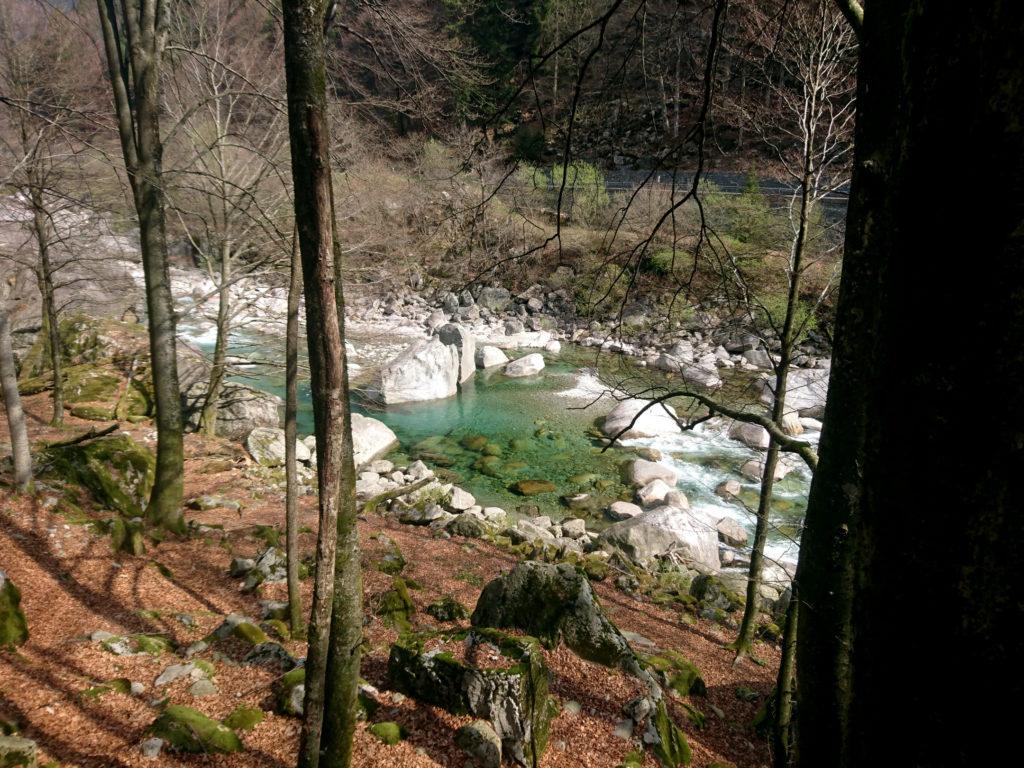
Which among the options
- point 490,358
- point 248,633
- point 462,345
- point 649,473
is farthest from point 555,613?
point 490,358

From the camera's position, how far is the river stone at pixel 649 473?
12.3 metres

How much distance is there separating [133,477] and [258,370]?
26.5 feet

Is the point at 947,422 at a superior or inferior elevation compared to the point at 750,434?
superior

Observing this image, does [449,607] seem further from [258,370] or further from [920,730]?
[258,370]

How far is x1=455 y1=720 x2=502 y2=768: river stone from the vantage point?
3.88m

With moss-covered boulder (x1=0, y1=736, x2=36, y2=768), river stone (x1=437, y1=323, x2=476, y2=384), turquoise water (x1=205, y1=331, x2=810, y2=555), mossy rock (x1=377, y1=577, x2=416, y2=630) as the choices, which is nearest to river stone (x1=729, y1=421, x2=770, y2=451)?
turquoise water (x1=205, y1=331, x2=810, y2=555)

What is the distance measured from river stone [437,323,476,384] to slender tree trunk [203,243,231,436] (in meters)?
7.07

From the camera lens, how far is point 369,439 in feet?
43.2

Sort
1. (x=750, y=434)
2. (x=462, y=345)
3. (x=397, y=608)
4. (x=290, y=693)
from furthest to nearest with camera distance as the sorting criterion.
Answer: (x=462, y=345) < (x=750, y=434) < (x=397, y=608) < (x=290, y=693)

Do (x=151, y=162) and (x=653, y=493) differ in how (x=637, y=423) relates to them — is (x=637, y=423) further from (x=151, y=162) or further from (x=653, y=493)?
(x=151, y=162)

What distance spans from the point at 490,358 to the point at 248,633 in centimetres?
1495

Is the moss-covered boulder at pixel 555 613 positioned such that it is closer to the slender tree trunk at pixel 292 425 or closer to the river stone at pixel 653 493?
the slender tree trunk at pixel 292 425

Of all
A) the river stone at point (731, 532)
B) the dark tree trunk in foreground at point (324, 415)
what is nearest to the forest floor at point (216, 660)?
the dark tree trunk in foreground at point (324, 415)

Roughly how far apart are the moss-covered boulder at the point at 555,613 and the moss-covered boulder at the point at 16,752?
11.1ft
